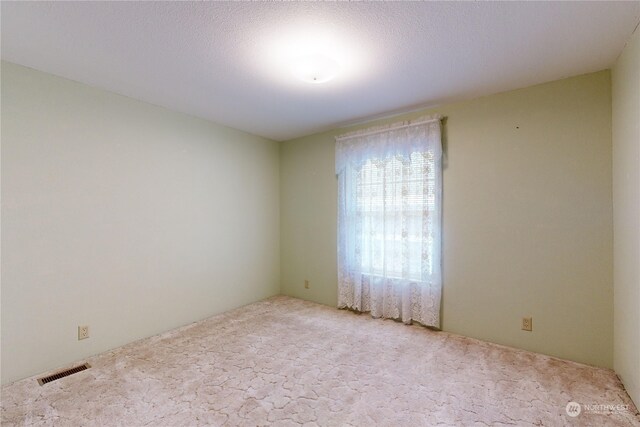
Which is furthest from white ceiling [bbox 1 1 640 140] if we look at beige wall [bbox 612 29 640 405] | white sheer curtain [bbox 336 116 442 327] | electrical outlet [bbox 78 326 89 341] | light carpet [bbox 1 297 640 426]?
light carpet [bbox 1 297 640 426]

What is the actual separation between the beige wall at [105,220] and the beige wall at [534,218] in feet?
8.30

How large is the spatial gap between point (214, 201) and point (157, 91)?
4.39ft

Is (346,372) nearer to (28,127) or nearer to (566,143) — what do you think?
(566,143)

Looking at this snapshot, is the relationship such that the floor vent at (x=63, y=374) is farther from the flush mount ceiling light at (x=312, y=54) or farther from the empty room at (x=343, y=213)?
the flush mount ceiling light at (x=312, y=54)

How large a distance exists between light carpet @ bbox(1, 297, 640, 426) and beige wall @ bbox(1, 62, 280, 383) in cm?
35

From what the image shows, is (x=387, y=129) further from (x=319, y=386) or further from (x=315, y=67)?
(x=319, y=386)

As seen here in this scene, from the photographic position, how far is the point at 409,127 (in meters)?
3.17

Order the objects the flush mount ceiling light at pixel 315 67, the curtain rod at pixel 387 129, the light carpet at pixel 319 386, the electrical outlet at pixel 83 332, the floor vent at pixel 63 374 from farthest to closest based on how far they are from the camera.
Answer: the curtain rod at pixel 387 129
the electrical outlet at pixel 83 332
the floor vent at pixel 63 374
the flush mount ceiling light at pixel 315 67
the light carpet at pixel 319 386

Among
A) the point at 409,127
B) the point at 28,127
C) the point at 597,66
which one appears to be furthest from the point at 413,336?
the point at 28,127

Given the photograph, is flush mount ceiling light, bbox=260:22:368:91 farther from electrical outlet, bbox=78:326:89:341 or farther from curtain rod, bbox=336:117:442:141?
electrical outlet, bbox=78:326:89:341

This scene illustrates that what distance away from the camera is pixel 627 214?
1964 millimetres

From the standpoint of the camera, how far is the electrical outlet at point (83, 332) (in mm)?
2453

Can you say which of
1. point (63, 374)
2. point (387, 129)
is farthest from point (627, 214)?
point (63, 374)

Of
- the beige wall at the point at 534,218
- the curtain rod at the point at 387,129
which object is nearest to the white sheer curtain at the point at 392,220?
the curtain rod at the point at 387,129
